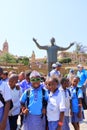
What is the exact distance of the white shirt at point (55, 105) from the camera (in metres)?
4.97

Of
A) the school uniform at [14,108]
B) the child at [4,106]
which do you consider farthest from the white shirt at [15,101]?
the child at [4,106]

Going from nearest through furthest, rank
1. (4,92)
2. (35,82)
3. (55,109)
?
(4,92) < (55,109) < (35,82)

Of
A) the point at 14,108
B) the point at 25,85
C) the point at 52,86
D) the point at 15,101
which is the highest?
the point at 52,86

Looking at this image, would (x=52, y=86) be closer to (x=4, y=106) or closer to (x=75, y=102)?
(x=4, y=106)

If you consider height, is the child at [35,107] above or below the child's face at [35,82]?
below

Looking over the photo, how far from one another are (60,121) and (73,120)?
2.10 metres

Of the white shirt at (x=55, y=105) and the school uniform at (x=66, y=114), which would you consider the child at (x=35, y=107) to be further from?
the school uniform at (x=66, y=114)

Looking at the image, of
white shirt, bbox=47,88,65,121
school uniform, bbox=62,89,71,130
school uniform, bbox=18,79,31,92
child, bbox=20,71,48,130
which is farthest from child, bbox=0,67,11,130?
school uniform, bbox=18,79,31,92

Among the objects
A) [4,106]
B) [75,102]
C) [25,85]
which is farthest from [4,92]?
[25,85]

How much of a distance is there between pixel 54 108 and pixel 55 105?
0.15 ft

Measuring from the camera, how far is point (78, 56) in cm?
7894

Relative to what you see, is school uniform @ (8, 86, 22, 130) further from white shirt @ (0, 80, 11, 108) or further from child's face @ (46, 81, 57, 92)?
white shirt @ (0, 80, 11, 108)

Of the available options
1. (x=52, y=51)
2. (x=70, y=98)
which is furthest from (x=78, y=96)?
(x=52, y=51)

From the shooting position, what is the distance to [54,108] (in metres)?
4.98
